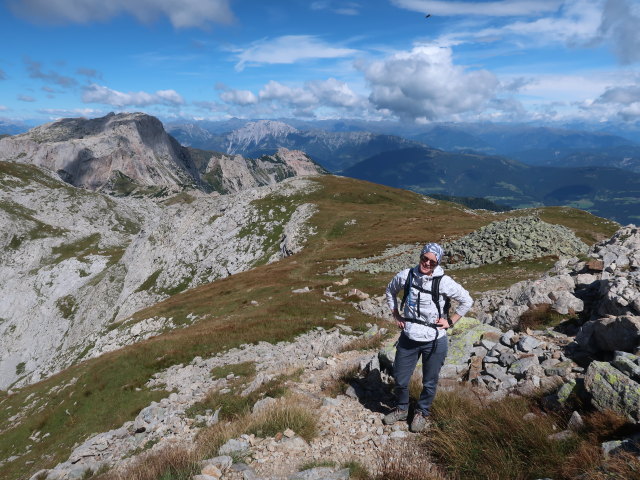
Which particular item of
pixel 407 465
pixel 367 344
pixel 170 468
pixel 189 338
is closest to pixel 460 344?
pixel 367 344

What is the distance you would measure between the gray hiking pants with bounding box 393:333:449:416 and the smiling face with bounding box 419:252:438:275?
1856 mm

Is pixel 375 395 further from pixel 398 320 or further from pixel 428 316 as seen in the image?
pixel 428 316

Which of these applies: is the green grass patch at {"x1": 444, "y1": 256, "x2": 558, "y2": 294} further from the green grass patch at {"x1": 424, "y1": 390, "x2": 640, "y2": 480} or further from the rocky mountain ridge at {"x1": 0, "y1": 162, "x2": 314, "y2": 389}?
the rocky mountain ridge at {"x1": 0, "y1": 162, "x2": 314, "y2": 389}

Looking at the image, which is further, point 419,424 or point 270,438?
point 270,438

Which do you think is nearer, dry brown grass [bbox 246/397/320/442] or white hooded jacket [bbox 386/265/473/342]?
white hooded jacket [bbox 386/265/473/342]

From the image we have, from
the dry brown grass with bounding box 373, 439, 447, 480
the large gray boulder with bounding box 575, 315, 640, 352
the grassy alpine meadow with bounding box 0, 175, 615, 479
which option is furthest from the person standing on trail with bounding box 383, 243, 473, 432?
the grassy alpine meadow with bounding box 0, 175, 615, 479

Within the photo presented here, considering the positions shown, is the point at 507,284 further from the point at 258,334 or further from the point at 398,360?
the point at 398,360

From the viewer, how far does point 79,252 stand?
126688 millimetres

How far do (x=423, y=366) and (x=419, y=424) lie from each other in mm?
1393

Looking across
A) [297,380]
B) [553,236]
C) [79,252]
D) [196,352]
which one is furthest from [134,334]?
[79,252]

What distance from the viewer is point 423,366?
9203mm

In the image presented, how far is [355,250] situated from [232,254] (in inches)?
1273

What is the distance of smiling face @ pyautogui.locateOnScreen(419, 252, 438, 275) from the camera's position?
340 inches

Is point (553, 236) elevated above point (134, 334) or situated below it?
above
